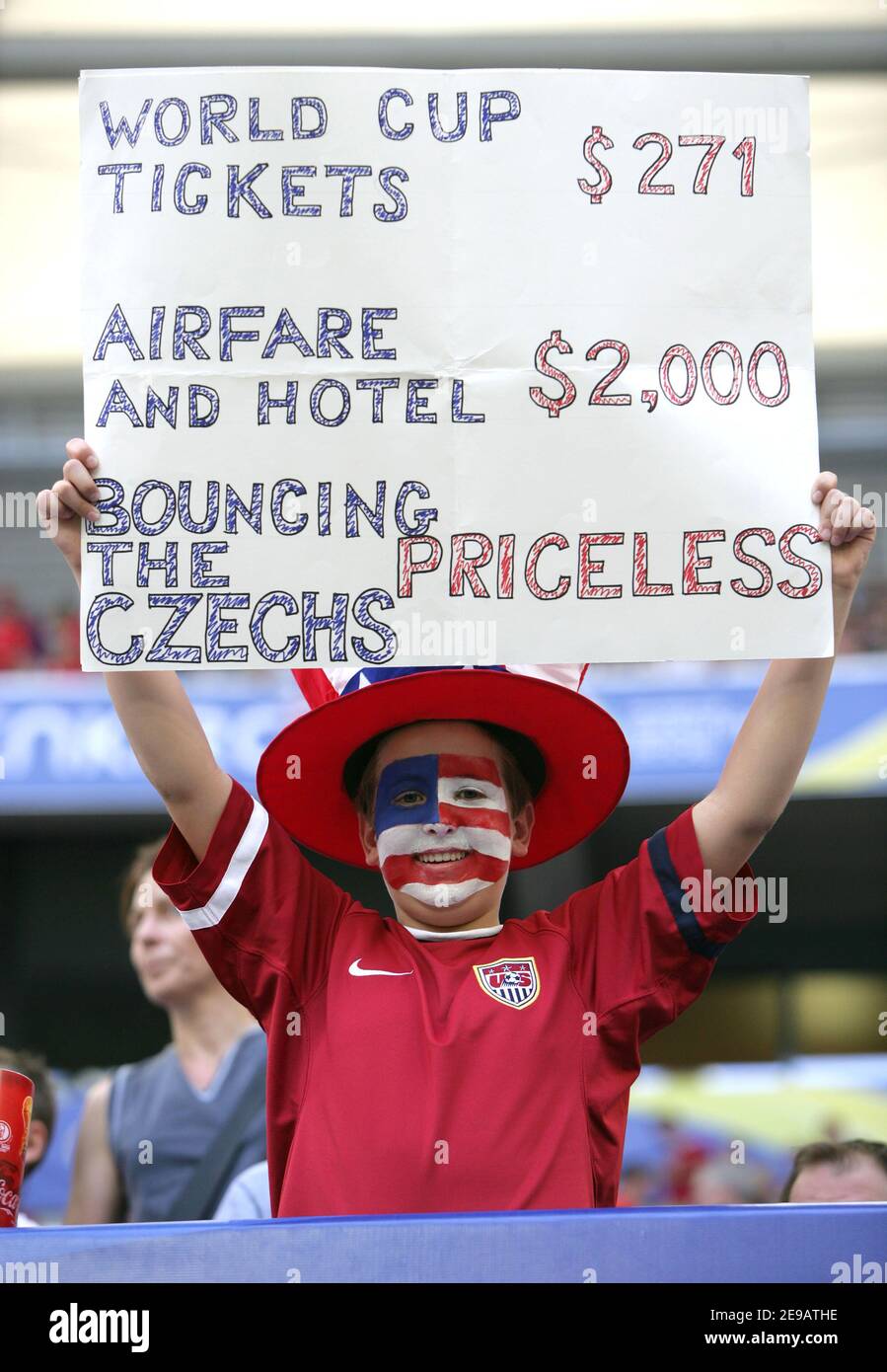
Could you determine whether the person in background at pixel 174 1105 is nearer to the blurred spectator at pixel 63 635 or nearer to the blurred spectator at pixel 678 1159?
the blurred spectator at pixel 678 1159

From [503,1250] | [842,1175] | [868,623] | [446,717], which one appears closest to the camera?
[503,1250]

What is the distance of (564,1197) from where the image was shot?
2.13 meters

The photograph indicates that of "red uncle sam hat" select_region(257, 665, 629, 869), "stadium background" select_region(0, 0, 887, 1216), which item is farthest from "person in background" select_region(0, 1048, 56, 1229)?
"stadium background" select_region(0, 0, 887, 1216)

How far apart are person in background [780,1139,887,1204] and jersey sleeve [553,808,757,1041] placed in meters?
1.11

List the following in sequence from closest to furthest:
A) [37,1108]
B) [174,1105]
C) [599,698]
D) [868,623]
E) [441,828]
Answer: [441,828] < [37,1108] < [174,1105] < [599,698] < [868,623]

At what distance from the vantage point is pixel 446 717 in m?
2.47

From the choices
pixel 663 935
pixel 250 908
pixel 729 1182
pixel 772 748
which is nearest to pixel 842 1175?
pixel 663 935

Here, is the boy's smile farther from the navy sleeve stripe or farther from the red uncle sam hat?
the navy sleeve stripe

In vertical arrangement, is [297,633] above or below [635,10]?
below

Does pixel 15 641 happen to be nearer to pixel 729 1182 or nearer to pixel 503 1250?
pixel 729 1182

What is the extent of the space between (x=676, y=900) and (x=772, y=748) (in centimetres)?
24

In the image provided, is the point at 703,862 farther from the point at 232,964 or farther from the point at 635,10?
the point at 635,10

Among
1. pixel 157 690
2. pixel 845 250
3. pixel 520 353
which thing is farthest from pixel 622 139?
pixel 845 250
